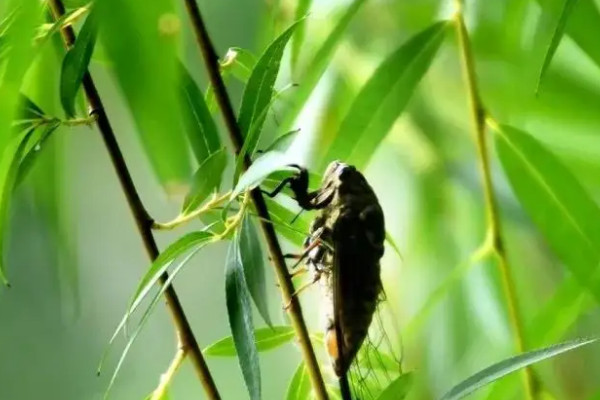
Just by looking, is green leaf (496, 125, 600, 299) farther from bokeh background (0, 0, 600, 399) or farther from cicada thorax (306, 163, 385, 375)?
cicada thorax (306, 163, 385, 375)

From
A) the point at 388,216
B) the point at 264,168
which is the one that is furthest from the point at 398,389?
the point at 388,216

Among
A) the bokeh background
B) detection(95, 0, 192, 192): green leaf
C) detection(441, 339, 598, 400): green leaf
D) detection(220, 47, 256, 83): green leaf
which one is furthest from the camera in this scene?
the bokeh background

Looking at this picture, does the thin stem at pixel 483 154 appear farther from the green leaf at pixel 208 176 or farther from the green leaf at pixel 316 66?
the green leaf at pixel 208 176

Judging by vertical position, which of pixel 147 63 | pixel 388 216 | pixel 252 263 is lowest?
pixel 388 216

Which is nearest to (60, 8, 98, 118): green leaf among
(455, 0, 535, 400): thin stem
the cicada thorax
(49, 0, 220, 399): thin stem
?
(49, 0, 220, 399): thin stem

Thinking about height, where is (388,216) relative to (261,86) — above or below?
below

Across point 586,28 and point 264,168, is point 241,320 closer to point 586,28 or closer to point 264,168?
point 264,168

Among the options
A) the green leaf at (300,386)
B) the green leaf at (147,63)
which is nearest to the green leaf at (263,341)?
the green leaf at (300,386)
